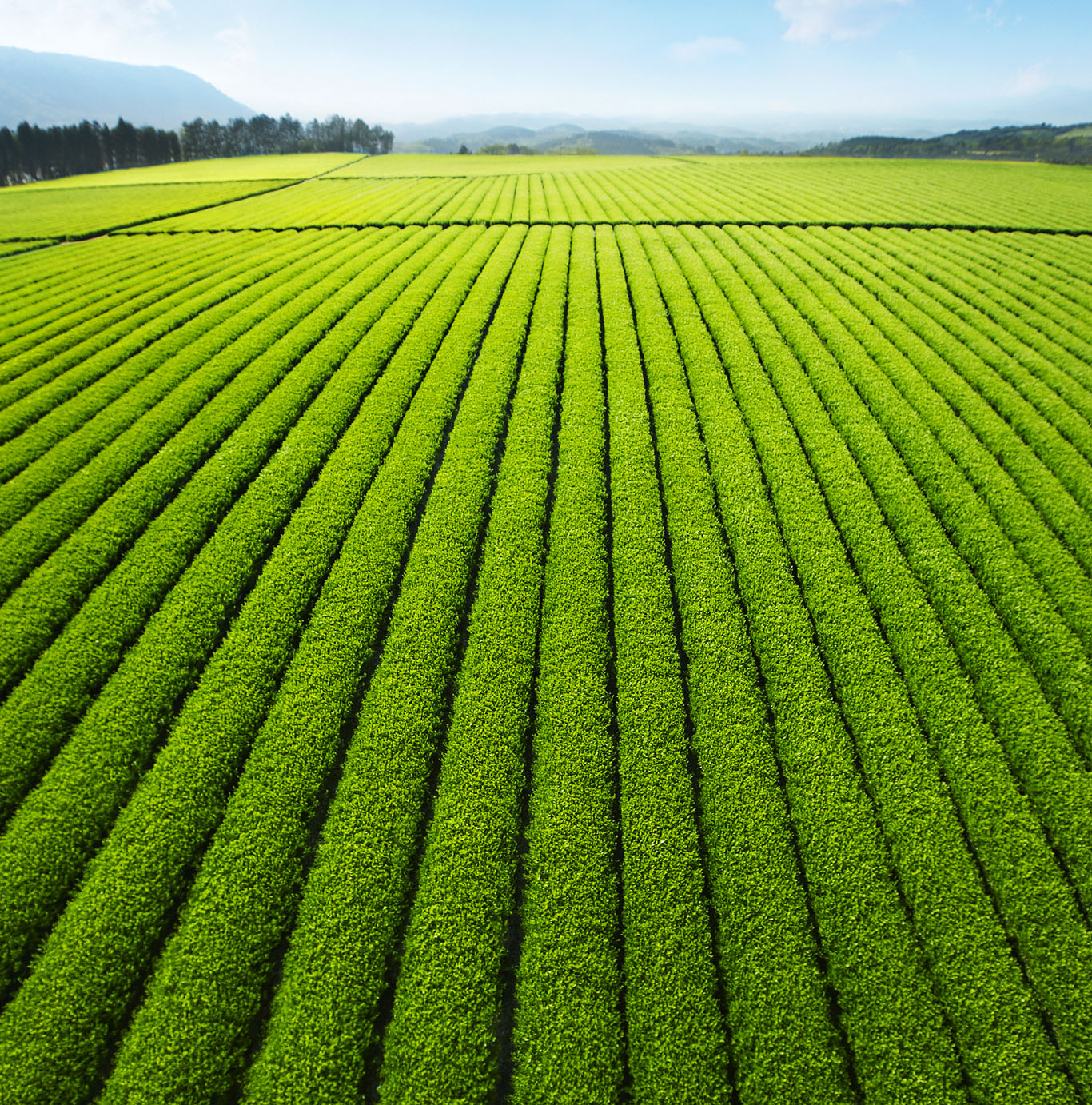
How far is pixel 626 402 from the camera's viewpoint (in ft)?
43.4

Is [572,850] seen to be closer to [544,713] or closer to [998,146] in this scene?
[544,713]

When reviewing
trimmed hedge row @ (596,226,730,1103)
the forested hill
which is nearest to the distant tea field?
trimmed hedge row @ (596,226,730,1103)

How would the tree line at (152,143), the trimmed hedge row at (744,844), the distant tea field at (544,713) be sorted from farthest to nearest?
the tree line at (152,143) → the distant tea field at (544,713) → the trimmed hedge row at (744,844)

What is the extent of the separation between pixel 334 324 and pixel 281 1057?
16858 mm

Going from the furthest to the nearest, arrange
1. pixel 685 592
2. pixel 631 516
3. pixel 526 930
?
pixel 631 516
pixel 685 592
pixel 526 930

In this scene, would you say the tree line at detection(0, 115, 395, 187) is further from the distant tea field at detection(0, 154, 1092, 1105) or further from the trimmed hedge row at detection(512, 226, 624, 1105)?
the trimmed hedge row at detection(512, 226, 624, 1105)

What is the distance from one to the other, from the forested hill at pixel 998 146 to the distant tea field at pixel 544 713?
86.7m

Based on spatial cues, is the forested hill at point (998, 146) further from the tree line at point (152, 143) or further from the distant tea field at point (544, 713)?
the tree line at point (152, 143)

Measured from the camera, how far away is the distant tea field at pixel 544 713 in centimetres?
520

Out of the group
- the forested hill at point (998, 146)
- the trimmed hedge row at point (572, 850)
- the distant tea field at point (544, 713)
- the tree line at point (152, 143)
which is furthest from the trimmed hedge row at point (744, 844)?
the tree line at point (152, 143)

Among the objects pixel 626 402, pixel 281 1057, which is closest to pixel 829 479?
pixel 626 402

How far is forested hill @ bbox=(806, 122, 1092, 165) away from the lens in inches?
2803

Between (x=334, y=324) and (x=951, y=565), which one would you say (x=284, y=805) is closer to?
(x=951, y=565)

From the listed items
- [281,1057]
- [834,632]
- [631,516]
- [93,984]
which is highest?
[631,516]
